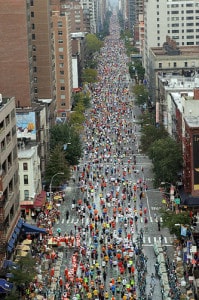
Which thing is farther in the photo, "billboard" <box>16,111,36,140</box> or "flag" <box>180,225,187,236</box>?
"billboard" <box>16,111,36,140</box>

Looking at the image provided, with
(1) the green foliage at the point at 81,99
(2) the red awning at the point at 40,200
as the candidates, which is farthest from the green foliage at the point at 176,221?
(1) the green foliage at the point at 81,99

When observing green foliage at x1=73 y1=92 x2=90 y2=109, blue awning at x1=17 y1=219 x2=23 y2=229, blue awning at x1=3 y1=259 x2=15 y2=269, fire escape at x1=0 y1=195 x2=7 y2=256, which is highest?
fire escape at x1=0 y1=195 x2=7 y2=256

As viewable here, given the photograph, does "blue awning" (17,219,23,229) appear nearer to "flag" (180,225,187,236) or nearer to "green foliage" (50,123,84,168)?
"flag" (180,225,187,236)

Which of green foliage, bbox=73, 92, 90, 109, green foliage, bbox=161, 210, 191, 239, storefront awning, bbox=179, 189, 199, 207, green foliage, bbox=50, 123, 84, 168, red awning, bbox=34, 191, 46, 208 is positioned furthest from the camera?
green foliage, bbox=73, 92, 90, 109

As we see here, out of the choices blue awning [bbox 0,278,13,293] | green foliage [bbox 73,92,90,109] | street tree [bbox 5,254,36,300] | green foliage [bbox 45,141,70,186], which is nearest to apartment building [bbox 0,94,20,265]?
street tree [bbox 5,254,36,300]

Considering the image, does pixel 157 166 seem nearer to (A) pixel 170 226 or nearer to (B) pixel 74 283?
(A) pixel 170 226

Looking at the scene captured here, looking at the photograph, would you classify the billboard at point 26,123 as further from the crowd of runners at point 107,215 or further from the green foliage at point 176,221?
the green foliage at point 176,221

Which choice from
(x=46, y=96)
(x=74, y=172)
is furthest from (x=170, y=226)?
(x=46, y=96)
